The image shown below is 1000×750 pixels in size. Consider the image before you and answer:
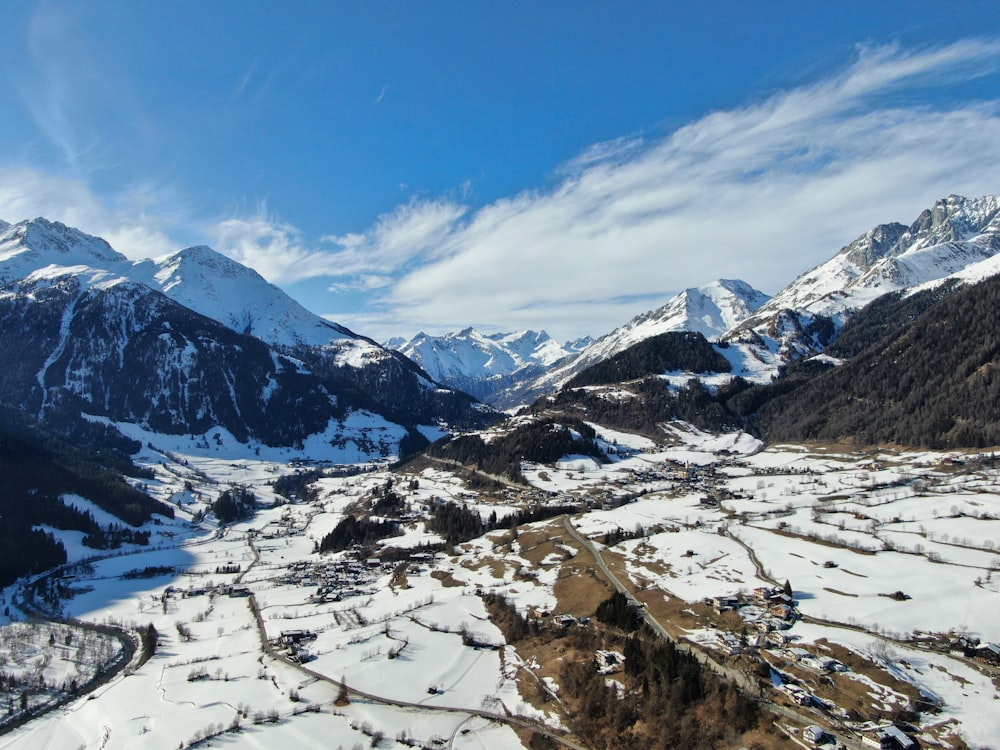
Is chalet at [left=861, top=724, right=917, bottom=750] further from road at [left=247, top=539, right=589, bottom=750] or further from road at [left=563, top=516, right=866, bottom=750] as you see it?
road at [left=247, top=539, right=589, bottom=750]

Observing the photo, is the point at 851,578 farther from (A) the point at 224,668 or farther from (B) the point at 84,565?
(B) the point at 84,565

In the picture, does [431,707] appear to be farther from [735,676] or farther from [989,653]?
[989,653]

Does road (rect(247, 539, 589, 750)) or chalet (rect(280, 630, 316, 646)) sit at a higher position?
chalet (rect(280, 630, 316, 646))

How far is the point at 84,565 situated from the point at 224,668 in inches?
4548

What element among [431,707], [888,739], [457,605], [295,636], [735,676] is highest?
[295,636]

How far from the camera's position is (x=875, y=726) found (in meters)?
53.2

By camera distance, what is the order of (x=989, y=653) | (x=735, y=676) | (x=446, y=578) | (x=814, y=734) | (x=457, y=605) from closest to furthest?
(x=814, y=734) → (x=735, y=676) → (x=989, y=653) → (x=457, y=605) → (x=446, y=578)

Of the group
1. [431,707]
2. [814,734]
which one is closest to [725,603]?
[814,734]

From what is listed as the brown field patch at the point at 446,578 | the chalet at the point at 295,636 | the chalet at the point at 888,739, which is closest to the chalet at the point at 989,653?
the chalet at the point at 888,739

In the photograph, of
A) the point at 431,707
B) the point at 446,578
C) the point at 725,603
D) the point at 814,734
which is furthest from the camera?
the point at 446,578

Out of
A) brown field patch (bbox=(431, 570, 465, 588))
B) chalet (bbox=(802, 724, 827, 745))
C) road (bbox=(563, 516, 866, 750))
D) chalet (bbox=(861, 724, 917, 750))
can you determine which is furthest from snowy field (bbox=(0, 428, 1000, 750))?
chalet (bbox=(802, 724, 827, 745))

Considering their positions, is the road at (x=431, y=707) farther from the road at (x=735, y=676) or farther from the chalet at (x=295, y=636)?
the road at (x=735, y=676)

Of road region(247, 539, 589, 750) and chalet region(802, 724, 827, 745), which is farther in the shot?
road region(247, 539, 589, 750)

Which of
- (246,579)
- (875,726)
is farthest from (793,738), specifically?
(246,579)
